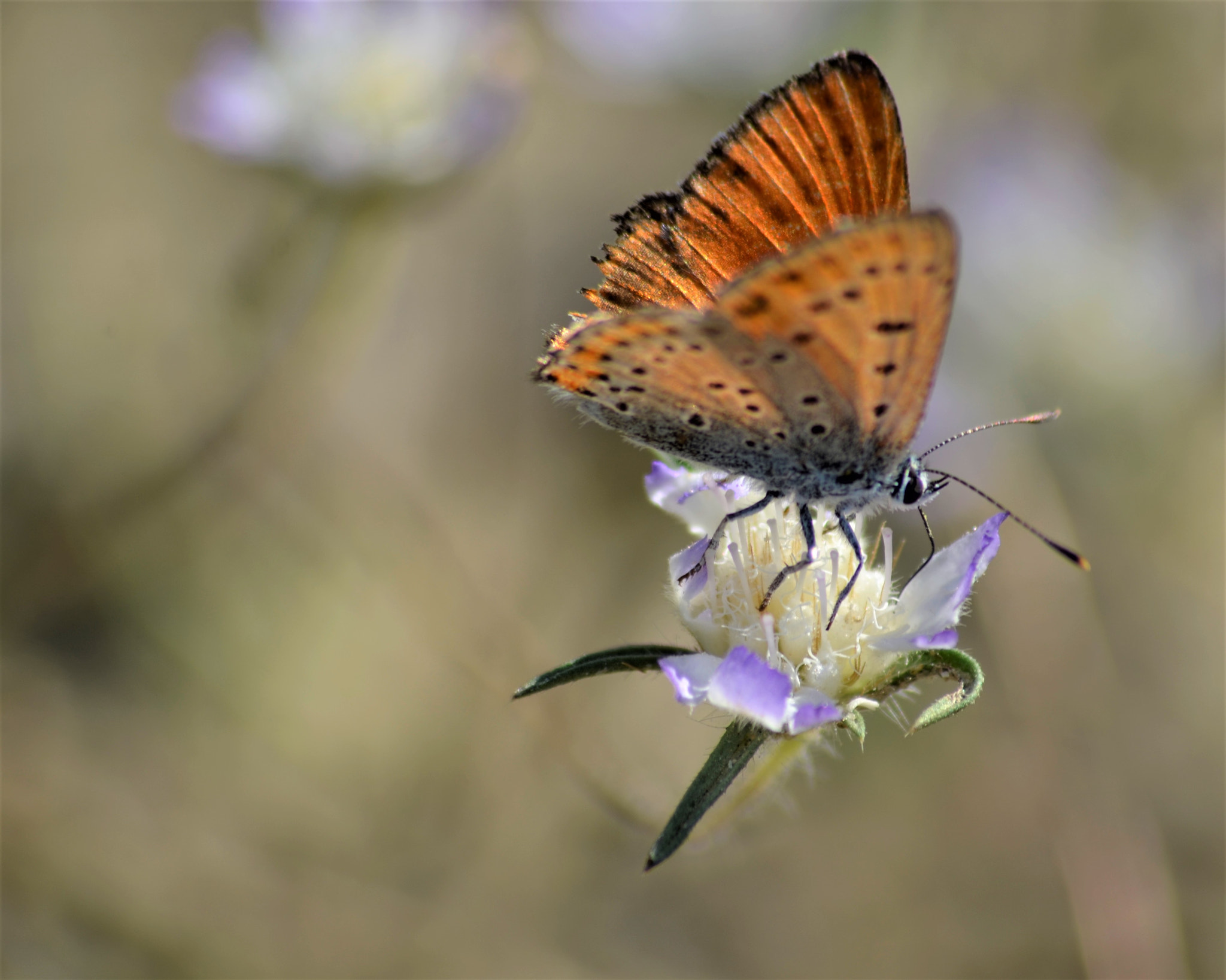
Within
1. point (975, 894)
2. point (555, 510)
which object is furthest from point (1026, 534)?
point (555, 510)

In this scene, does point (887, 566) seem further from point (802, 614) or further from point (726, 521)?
point (726, 521)

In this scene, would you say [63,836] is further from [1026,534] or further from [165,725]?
[1026,534]

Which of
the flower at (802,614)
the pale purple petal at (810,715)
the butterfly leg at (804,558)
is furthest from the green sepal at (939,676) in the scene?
the butterfly leg at (804,558)

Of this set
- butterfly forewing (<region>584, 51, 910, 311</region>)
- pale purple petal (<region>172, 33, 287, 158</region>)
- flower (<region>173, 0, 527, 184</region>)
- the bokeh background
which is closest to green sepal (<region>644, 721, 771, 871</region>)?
butterfly forewing (<region>584, 51, 910, 311</region>)

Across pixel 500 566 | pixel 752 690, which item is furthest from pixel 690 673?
pixel 500 566

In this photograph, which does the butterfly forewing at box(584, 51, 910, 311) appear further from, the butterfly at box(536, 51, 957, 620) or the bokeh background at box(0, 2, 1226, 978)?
the bokeh background at box(0, 2, 1226, 978)

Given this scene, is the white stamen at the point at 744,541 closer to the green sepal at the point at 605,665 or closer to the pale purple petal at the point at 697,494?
the pale purple petal at the point at 697,494
